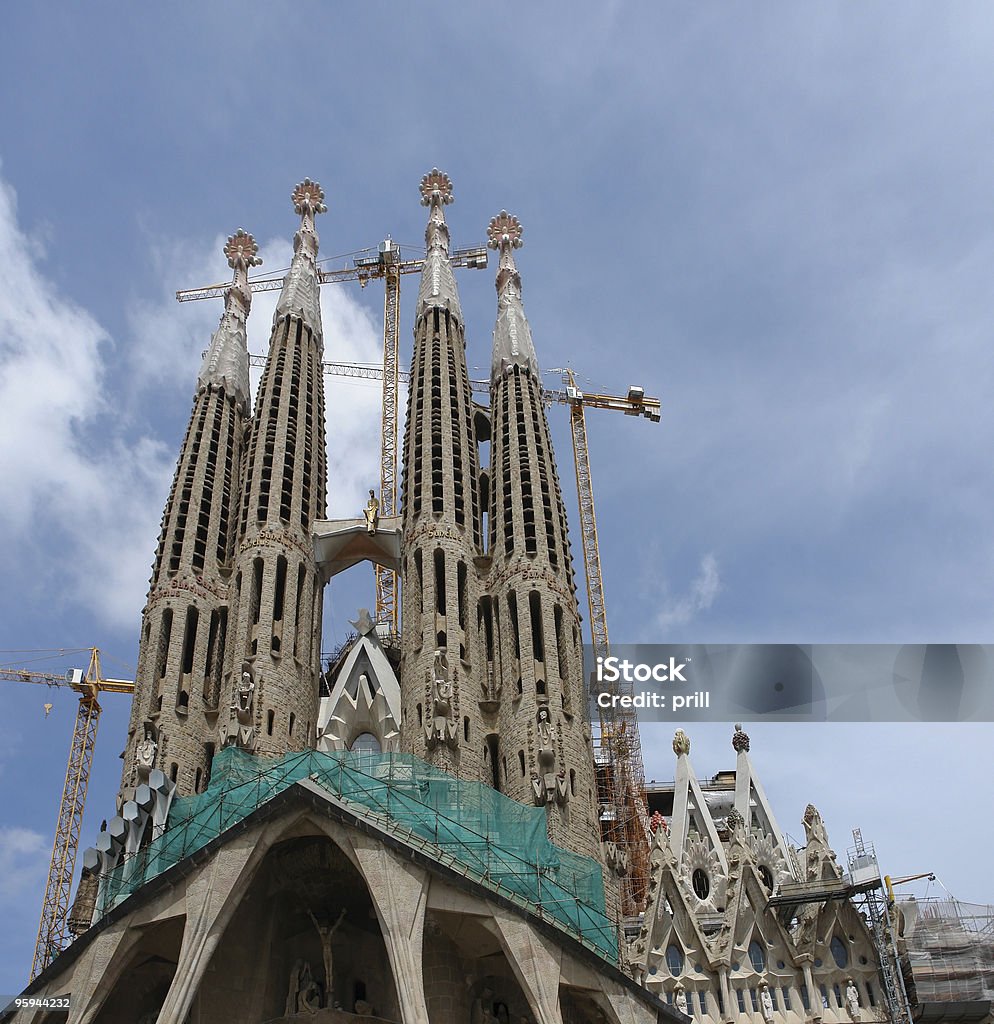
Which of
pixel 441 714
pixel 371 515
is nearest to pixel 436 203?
→ pixel 371 515

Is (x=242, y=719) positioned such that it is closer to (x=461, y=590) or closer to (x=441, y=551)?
(x=461, y=590)

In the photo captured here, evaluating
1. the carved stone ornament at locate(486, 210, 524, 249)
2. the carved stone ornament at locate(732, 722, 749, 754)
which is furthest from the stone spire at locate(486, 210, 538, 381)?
the carved stone ornament at locate(732, 722, 749, 754)

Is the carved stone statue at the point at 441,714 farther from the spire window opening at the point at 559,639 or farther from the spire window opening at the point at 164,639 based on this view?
the spire window opening at the point at 164,639

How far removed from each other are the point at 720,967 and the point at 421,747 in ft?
35.8

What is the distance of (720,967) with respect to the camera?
35531 mm

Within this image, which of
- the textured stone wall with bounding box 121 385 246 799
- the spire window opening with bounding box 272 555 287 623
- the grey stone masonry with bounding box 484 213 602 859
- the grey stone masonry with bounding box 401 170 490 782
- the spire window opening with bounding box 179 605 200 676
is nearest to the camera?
the grey stone masonry with bounding box 484 213 602 859

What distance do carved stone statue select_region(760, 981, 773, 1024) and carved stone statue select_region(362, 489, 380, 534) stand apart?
804 inches

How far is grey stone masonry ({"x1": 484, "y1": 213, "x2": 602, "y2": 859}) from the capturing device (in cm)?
3628

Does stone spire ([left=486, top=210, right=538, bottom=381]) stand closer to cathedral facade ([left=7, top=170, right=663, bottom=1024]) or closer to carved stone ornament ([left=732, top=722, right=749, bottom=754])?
cathedral facade ([left=7, top=170, right=663, bottom=1024])

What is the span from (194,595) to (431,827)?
47.1 ft

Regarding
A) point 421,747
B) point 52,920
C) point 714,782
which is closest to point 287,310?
point 421,747

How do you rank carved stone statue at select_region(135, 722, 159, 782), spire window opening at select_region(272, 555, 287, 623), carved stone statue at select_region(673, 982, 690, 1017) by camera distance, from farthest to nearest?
spire window opening at select_region(272, 555, 287, 623)
carved stone statue at select_region(135, 722, 159, 782)
carved stone statue at select_region(673, 982, 690, 1017)

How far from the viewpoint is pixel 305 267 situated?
5478cm

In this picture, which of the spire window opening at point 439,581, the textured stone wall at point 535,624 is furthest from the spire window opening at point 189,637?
the textured stone wall at point 535,624
